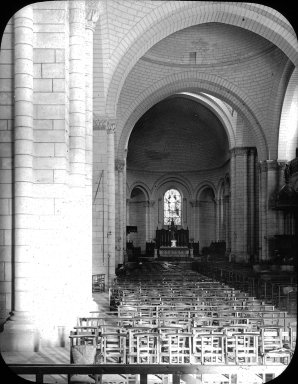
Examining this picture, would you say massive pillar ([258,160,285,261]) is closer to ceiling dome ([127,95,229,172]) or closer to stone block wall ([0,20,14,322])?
ceiling dome ([127,95,229,172])

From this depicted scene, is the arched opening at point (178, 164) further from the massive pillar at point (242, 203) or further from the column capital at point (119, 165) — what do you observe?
the column capital at point (119, 165)

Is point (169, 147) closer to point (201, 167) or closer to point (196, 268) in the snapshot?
point (201, 167)

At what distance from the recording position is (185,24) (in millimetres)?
23203

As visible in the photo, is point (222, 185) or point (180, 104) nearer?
point (180, 104)

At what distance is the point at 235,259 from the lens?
35250 mm

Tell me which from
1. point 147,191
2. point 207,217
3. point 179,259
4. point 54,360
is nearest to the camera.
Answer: point 54,360

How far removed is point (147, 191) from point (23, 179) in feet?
121

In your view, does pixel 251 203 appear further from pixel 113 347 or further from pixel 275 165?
pixel 113 347

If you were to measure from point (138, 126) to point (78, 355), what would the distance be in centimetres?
3749

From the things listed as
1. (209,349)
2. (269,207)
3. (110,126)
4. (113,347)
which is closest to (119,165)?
(269,207)

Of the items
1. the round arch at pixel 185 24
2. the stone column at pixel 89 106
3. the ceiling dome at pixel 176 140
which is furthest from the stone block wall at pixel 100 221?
the ceiling dome at pixel 176 140

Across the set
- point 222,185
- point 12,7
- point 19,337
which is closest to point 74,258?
point 19,337

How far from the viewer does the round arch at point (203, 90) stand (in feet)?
99.3

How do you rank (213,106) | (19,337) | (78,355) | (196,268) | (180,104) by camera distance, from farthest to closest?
(180,104) → (213,106) → (196,268) → (19,337) → (78,355)
